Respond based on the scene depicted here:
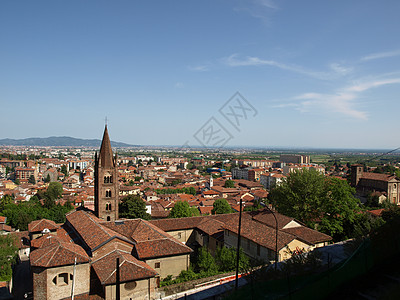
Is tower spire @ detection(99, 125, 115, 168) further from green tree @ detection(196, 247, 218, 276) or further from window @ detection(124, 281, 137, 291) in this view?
window @ detection(124, 281, 137, 291)

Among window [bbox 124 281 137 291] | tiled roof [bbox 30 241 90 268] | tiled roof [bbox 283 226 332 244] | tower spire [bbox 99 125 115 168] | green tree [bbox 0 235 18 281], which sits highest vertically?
tower spire [bbox 99 125 115 168]

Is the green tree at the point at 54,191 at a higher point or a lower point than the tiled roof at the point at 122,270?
lower

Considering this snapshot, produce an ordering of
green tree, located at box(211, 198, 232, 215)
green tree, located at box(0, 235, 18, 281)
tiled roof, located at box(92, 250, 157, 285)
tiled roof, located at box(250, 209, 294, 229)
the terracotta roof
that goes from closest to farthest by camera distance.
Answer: tiled roof, located at box(92, 250, 157, 285), green tree, located at box(0, 235, 18, 281), tiled roof, located at box(250, 209, 294, 229), green tree, located at box(211, 198, 232, 215), the terracotta roof

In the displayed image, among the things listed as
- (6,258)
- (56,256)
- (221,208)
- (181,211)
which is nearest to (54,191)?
(181,211)

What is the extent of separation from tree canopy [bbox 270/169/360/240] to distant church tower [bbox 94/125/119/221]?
1528 centimetres

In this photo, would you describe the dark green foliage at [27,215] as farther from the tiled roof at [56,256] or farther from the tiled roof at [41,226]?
the tiled roof at [56,256]

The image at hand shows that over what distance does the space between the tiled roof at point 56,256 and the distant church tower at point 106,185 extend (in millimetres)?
8886

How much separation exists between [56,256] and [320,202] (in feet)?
63.3

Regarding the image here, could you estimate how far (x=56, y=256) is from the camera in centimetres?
1533

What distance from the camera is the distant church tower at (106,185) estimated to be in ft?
81.6

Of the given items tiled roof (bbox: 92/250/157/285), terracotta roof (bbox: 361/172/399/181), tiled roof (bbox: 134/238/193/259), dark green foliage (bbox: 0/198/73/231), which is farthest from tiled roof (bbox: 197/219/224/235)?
terracotta roof (bbox: 361/172/399/181)

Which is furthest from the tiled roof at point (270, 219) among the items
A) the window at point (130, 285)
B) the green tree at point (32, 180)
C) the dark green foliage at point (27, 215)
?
the green tree at point (32, 180)

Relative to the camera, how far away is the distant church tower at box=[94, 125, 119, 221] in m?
24.9

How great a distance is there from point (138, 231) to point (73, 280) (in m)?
5.54
